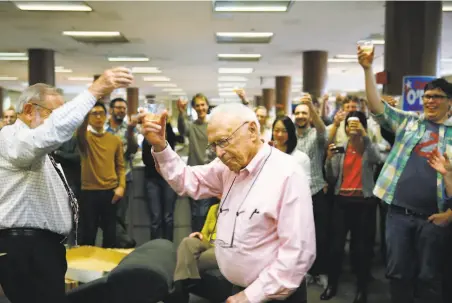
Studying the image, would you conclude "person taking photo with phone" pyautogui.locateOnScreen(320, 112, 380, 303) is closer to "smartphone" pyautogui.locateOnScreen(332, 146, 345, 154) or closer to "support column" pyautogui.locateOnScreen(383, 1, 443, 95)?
"smartphone" pyautogui.locateOnScreen(332, 146, 345, 154)

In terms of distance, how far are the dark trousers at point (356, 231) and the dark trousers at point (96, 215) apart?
2.20 meters

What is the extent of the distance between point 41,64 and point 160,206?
23.4ft

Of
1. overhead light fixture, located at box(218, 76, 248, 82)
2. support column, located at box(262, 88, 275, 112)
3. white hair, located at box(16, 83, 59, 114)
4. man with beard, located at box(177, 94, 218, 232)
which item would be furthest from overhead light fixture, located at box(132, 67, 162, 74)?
white hair, located at box(16, 83, 59, 114)

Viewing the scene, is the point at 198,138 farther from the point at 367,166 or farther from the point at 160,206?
the point at 367,166

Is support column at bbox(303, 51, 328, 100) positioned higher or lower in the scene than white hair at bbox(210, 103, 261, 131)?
higher

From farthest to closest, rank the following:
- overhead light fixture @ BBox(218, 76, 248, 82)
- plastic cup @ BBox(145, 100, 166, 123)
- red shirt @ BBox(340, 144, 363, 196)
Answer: overhead light fixture @ BBox(218, 76, 248, 82), red shirt @ BBox(340, 144, 363, 196), plastic cup @ BBox(145, 100, 166, 123)

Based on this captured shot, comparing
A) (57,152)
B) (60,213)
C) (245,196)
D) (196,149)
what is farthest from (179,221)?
(245,196)

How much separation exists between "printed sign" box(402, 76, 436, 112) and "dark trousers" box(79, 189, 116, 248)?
2.94 m

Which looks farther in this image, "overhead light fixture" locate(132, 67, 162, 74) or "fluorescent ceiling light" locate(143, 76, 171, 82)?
"fluorescent ceiling light" locate(143, 76, 171, 82)

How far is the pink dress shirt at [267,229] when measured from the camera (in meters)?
1.74

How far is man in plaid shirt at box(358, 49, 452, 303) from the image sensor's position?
300 centimetres

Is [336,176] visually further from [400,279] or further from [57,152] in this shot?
[57,152]

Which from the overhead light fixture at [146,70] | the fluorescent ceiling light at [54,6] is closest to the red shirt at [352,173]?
the fluorescent ceiling light at [54,6]

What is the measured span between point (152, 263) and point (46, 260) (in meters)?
1.12
